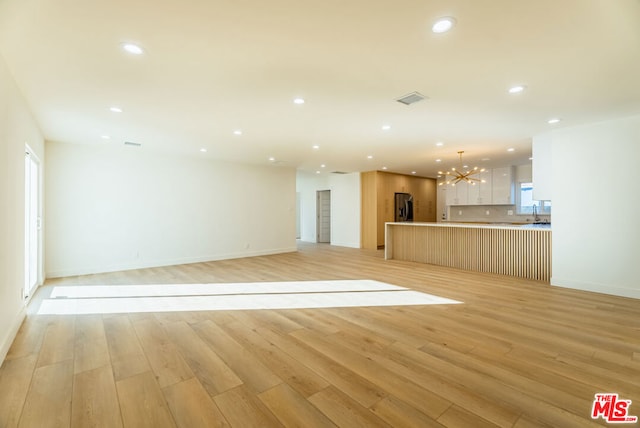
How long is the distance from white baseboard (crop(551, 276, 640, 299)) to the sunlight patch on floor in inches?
92.0

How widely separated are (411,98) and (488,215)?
25.4ft

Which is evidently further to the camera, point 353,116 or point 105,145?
point 105,145

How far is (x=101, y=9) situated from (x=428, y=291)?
4736 mm

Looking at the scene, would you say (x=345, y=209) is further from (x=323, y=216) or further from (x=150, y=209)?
(x=150, y=209)

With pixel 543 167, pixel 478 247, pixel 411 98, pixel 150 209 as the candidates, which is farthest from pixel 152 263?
pixel 543 167

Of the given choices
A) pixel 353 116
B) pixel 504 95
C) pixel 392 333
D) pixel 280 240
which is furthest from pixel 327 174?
pixel 392 333

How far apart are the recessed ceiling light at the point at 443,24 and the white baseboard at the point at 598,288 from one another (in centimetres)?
470

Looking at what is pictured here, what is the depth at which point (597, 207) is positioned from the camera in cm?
441

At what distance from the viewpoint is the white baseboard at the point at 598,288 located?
412 centimetres

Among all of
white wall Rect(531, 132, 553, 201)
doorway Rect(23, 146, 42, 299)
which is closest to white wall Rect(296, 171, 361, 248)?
white wall Rect(531, 132, 553, 201)

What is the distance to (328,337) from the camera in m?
2.82

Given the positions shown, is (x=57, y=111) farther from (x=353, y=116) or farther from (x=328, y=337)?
(x=328, y=337)

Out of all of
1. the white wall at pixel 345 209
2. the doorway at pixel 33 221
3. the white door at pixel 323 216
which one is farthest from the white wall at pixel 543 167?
the doorway at pixel 33 221

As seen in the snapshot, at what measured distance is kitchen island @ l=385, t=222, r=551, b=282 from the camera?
5246mm
